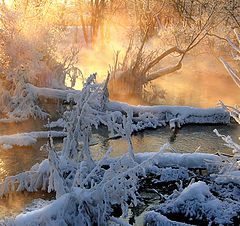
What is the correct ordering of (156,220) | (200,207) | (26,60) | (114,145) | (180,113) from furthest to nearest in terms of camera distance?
(26,60), (180,113), (114,145), (200,207), (156,220)

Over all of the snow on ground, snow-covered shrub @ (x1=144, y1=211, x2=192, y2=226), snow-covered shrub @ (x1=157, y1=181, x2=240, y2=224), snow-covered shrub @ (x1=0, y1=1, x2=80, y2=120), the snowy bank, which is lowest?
snow-covered shrub @ (x1=144, y1=211, x2=192, y2=226)

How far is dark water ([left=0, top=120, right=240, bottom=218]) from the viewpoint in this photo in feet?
38.8

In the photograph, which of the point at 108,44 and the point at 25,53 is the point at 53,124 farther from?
the point at 108,44

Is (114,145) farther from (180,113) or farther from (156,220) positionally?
(156,220)

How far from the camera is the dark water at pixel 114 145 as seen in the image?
11812 millimetres

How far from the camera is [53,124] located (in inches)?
734

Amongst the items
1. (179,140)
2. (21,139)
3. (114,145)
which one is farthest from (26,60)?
(179,140)

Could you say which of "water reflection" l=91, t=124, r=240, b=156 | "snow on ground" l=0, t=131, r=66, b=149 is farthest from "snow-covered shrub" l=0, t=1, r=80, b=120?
"water reflection" l=91, t=124, r=240, b=156

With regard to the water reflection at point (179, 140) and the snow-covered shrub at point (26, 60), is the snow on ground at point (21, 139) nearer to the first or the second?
the water reflection at point (179, 140)

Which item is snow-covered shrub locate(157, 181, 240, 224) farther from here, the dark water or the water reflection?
the water reflection

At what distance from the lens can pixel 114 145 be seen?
16.2 metres

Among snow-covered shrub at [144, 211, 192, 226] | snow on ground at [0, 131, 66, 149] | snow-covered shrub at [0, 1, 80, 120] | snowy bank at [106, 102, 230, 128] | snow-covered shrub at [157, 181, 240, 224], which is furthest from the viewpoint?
snow-covered shrub at [0, 1, 80, 120]

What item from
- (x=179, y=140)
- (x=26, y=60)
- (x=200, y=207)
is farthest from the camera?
(x=26, y=60)

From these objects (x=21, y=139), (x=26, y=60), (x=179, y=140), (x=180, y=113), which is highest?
(x=26, y=60)
